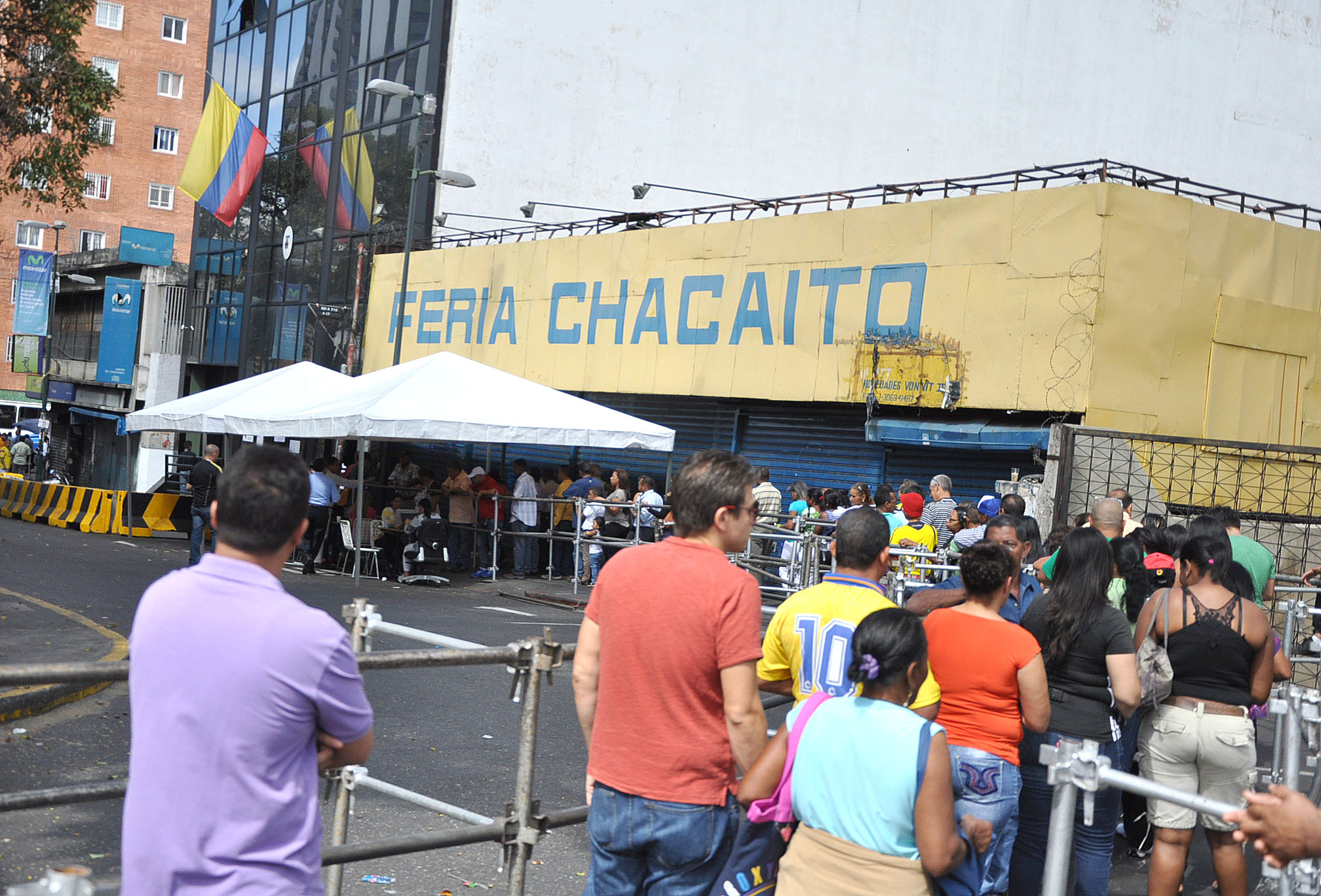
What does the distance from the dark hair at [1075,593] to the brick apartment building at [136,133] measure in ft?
205

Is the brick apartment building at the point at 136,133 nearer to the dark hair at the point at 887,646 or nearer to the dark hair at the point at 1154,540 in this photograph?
the dark hair at the point at 1154,540

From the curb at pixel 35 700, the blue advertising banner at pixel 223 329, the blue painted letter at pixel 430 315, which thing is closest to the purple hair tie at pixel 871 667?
the curb at pixel 35 700

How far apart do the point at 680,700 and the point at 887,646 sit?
0.59 metres

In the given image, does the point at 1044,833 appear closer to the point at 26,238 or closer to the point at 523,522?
the point at 523,522

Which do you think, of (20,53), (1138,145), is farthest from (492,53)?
(1138,145)

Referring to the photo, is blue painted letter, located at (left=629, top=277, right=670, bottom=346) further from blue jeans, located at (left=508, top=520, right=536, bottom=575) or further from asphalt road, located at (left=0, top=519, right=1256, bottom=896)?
asphalt road, located at (left=0, top=519, right=1256, bottom=896)

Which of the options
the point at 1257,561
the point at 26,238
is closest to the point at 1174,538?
the point at 1257,561

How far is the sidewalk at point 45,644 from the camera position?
8.36 metres

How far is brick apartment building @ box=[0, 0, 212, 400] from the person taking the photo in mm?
61188

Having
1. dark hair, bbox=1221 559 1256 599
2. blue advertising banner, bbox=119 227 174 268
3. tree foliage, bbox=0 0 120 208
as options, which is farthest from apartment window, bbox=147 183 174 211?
dark hair, bbox=1221 559 1256 599

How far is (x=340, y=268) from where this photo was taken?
92.1ft

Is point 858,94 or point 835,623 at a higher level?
point 858,94

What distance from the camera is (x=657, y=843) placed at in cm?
353

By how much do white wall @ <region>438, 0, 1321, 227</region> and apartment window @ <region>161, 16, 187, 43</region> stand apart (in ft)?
144
